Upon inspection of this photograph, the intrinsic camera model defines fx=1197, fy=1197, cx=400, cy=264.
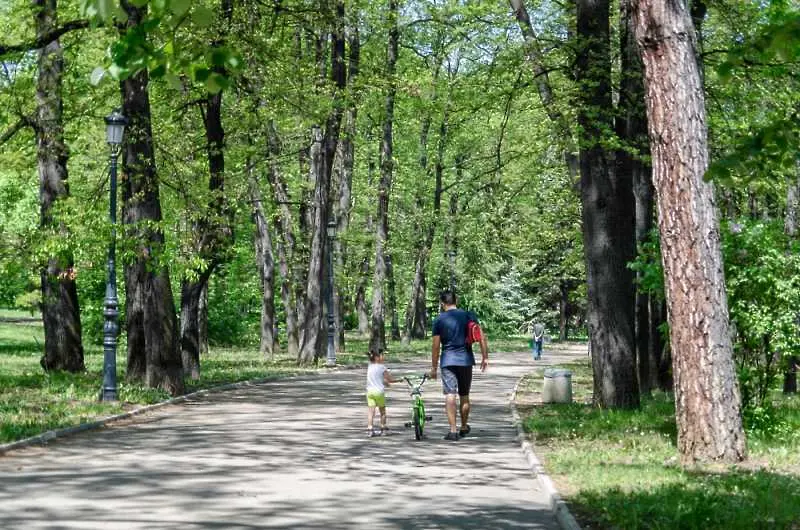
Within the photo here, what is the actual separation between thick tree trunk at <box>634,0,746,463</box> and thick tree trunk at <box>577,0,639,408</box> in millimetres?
6477

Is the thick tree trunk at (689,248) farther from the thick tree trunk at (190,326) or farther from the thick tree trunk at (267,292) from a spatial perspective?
the thick tree trunk at (267,292)

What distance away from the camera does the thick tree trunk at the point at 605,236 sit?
63.3 ft

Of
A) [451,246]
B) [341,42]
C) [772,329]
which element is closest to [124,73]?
Result: [772,329]

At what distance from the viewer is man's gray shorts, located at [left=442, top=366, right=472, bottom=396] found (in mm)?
16438

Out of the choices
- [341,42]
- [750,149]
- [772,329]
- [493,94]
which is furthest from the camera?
[341,42]

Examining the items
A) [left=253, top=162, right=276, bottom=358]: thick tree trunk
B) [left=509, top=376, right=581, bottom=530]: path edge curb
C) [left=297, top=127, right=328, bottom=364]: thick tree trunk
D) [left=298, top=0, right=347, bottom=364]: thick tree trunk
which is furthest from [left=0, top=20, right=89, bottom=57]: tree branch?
[left=253, top=162, right=276, bottom=358]: thick tree trunk

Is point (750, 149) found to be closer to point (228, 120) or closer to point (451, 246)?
point (228, 120)

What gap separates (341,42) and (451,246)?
32.8 meters

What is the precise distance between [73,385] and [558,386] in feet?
30.9

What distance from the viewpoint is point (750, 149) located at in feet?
20.1

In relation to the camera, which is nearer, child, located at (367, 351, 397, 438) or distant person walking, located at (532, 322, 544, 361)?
child, located at (367, 351, 397, 438)

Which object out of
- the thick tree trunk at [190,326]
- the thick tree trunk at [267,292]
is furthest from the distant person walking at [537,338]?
the thick tree trunk at [190,326]

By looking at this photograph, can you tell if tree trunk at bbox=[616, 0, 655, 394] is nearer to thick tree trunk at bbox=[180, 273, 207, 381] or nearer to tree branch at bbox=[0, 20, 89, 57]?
tree branch at bbox=[0, 20, 89, 57]

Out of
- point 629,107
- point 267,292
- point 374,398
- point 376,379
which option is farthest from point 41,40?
point 267,292
